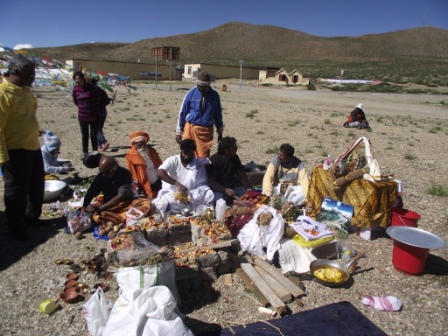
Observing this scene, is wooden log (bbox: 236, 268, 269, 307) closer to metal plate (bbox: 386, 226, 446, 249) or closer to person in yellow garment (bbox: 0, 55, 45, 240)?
metal plate (bbox: 386, 226, 446, 249)

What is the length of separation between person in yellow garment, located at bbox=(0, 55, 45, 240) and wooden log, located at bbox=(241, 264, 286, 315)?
261 cm

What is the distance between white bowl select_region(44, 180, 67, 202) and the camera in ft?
17.3

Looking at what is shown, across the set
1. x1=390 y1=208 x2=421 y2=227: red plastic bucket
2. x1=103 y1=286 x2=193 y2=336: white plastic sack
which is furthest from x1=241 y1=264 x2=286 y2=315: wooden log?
x1=390 y1=208 x2=421 y2=227: red plastic bucket

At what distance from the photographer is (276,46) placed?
126m

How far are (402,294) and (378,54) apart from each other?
4721 inches

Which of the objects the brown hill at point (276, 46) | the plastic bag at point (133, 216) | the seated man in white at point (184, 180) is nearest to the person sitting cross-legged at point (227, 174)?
the seated man in white at point (184, 180)

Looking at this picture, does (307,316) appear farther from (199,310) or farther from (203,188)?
(203,188)

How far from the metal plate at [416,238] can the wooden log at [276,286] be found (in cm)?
138

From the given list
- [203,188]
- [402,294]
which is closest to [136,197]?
[203,188]

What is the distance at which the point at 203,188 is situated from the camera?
4.97 meters

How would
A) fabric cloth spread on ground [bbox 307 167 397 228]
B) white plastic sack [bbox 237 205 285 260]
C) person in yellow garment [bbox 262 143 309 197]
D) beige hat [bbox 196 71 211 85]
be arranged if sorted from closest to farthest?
white plastic sack [bbox 237 205 285 260], fabric cloth spread on ground [bbox 307 167 397 228], person in yellow garment [bbox 262 143 309 197], beige hat [bbox 196 71 211 85]

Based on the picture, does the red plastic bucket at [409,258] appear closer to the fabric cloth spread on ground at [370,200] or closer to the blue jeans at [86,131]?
the fabric cloth spread on ground at [370,200]

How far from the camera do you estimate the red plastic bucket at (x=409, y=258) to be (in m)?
3.82

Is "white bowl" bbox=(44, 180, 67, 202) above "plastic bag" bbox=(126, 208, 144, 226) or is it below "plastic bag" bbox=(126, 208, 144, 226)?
below
